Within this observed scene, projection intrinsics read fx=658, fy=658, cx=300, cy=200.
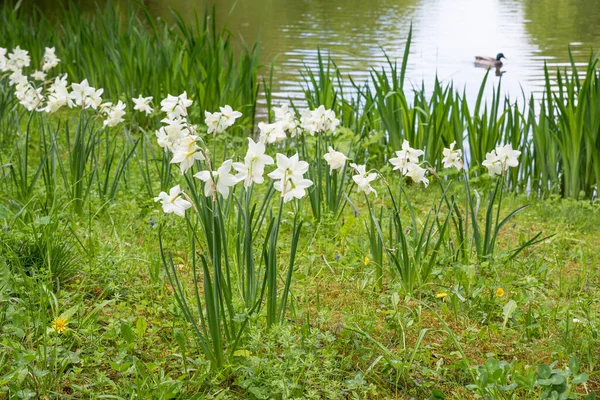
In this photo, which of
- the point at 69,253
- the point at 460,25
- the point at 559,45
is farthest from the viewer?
the point at 460,25

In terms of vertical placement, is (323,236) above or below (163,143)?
below

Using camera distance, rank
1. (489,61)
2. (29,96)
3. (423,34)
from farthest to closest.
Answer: (423,34)
(489,61)
(29,96)

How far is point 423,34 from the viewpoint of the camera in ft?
41.3

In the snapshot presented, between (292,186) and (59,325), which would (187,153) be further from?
(59,325)

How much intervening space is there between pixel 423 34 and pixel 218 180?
11.6m

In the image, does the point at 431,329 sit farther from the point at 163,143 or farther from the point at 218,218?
the point at 163,143

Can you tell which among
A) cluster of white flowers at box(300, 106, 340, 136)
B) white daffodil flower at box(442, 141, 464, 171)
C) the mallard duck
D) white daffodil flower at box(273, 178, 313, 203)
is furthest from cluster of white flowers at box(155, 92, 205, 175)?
the mallard duck

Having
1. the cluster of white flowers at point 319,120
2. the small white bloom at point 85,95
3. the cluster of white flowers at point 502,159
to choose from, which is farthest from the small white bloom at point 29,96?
the cluster of white flowers at point 502,159

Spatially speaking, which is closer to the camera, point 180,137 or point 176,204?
point 176,204

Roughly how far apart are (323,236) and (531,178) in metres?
1.87

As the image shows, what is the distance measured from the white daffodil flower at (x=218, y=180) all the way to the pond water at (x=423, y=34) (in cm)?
371

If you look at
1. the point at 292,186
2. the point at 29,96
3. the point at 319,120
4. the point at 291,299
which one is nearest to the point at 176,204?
the point at 292,186

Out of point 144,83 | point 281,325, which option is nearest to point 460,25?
point 144,83

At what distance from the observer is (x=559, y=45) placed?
1025cm
